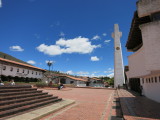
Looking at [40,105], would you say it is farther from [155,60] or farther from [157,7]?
[157,7]

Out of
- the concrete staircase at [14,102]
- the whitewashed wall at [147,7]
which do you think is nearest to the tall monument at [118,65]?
the concrete staircase at [14,102]

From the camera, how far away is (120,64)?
3172 cm

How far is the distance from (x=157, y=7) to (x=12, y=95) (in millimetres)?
9616

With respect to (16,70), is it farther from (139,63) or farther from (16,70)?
(139,63)

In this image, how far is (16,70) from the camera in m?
31.1

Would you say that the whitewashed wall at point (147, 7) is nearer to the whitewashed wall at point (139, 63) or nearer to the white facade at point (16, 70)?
the whitewashed wall at point (139, 63)

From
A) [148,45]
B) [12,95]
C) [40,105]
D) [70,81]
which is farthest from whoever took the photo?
[70,81]

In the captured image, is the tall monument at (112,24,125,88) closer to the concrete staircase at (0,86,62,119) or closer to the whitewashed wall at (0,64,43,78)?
the whitewashed wall at (0,64,43,78)

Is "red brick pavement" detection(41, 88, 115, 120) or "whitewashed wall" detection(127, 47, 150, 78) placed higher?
"whitewashed wall" detection(127, 47, 150, 78)

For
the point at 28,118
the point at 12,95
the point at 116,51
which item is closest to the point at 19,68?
the point at 116,51

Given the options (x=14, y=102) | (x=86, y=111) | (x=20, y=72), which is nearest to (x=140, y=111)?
(x=86, y=111)

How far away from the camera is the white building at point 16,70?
27.1m

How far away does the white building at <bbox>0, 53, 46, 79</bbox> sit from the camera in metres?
27.1

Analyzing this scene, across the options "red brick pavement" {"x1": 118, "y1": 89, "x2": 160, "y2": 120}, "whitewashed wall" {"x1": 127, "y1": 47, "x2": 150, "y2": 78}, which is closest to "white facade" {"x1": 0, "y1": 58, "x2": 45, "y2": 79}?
"whitewashed wall" {"x1": 127, "y1": 47, "x2": 150, "y2": 78}
